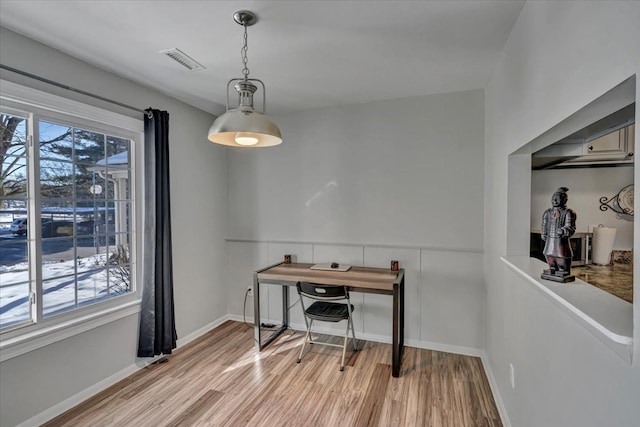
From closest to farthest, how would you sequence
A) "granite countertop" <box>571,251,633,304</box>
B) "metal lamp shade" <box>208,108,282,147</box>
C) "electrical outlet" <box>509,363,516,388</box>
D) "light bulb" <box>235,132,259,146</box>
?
"granite countertop" <box>571,251,633,304</box> → "metal lamp shade" <box>208,108,282,147</box> → "electrical outlet" <box>509,363,516,388</box> → "light bulb" <box>235,132,259,146</box>

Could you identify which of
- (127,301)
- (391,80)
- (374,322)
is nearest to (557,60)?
(391,80)

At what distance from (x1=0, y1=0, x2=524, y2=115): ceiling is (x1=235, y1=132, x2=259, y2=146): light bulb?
66cm

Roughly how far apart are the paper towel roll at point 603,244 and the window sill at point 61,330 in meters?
3.48

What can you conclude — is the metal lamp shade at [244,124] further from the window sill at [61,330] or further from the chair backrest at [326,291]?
the window sill at [61,330]

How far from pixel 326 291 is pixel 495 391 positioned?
1478 mm

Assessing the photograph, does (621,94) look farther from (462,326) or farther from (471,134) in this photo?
(462,326)

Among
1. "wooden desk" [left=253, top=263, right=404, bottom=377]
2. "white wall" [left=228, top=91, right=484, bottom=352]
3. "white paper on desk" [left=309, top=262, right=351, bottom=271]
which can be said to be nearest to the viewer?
"wooden desk" [left=253, top=263, right=404, bottom=377]

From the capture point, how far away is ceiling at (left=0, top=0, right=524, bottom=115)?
1711 mm

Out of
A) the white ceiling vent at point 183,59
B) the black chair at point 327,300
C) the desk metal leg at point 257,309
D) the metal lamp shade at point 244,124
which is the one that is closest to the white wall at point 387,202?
the black chair at point 327,300

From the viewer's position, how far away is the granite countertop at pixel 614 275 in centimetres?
124

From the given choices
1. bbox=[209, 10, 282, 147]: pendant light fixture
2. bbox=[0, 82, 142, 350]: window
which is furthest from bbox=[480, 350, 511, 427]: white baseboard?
bbox=[0, 82, 142, 350]: window

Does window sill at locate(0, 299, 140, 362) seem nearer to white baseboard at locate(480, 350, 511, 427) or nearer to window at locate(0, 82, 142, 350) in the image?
window at locate(0, 82, 142, 350)

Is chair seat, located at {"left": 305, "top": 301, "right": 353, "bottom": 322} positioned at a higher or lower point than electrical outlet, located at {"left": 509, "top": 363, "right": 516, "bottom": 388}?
higher

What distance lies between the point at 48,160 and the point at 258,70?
168 cm
